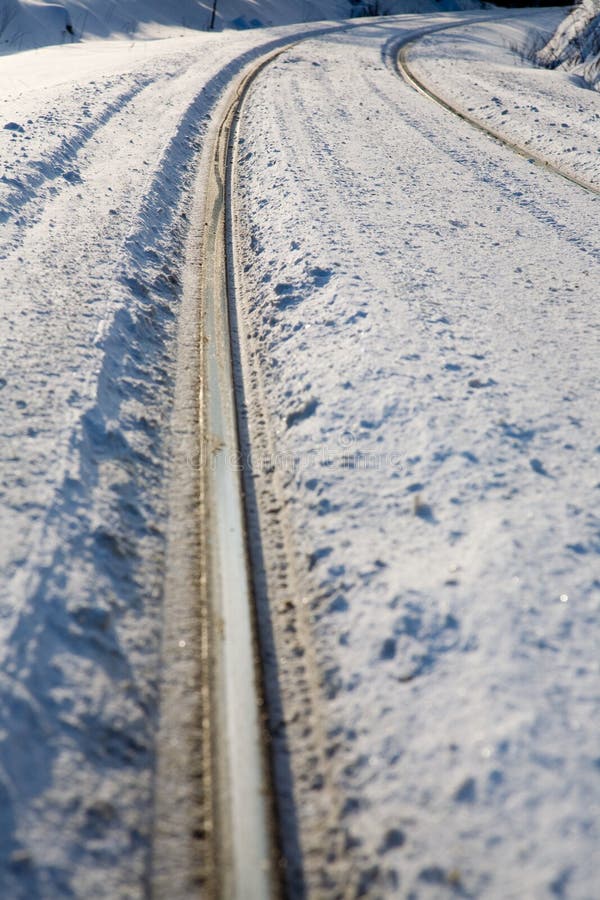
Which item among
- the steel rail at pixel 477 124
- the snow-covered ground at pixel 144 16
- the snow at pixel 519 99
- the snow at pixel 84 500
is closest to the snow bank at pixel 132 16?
the snow-covered ground at pixel 144 16

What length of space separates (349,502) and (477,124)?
329 inches

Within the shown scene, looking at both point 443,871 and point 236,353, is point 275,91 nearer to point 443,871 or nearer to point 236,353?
point 236,353

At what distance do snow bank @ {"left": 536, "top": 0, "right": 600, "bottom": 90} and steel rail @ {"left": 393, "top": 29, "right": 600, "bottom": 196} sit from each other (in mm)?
3331

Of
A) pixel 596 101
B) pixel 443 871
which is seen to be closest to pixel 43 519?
pixel 443 871

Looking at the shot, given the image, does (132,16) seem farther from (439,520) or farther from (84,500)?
(439,520)

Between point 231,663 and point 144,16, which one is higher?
point 144,16

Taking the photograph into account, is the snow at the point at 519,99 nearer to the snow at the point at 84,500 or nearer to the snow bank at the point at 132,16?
the snow at the point at 84,500

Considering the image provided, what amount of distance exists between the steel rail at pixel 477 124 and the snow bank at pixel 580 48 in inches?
131

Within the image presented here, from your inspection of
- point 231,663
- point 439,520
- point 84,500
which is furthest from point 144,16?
point 231,663

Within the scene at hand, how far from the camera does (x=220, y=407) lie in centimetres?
348

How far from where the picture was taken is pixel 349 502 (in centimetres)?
278

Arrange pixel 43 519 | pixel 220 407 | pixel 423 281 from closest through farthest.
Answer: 1. pixel 43 519
2. pixel 220 407
3. pixel 423 281

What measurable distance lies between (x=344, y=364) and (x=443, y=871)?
93.2 inches

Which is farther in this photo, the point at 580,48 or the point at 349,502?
the point at 580,48
